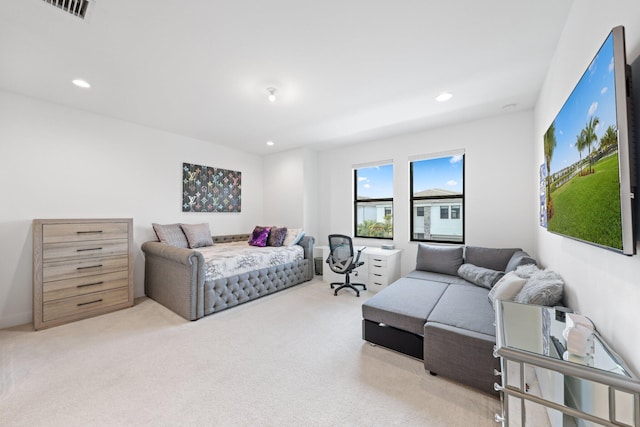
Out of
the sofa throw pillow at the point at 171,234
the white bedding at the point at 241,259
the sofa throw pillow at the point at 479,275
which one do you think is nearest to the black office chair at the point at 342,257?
the white bedding at the point at 241,259

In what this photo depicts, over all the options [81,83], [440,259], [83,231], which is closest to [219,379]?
[83,231]

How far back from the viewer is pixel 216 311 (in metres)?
3.12

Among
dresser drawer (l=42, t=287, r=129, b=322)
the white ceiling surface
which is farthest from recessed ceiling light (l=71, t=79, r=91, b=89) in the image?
dresser drawer (l=42, t=287, r=129, b=322)

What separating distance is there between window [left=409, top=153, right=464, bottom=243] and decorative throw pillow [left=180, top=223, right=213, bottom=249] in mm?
3582

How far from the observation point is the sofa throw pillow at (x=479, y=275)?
265cm

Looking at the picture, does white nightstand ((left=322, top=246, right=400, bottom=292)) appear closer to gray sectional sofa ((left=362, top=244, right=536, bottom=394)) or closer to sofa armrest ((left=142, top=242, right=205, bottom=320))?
gray sectional sofa ((left=362, top=244, right=536, bottom=394))

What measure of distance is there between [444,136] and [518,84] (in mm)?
1282

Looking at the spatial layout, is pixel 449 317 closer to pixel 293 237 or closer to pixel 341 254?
pixel 341 254

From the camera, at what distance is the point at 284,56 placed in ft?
6.89

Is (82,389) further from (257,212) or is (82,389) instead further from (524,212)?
(524,212)

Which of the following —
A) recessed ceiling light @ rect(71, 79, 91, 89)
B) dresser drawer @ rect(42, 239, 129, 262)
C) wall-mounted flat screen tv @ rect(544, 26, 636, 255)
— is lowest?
dresser drawer @ rect(42, 239, 129, 262)

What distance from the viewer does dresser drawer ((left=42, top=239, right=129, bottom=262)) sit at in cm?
271

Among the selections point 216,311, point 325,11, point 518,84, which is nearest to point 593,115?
point 325,11

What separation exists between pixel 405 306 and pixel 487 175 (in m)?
2.54
